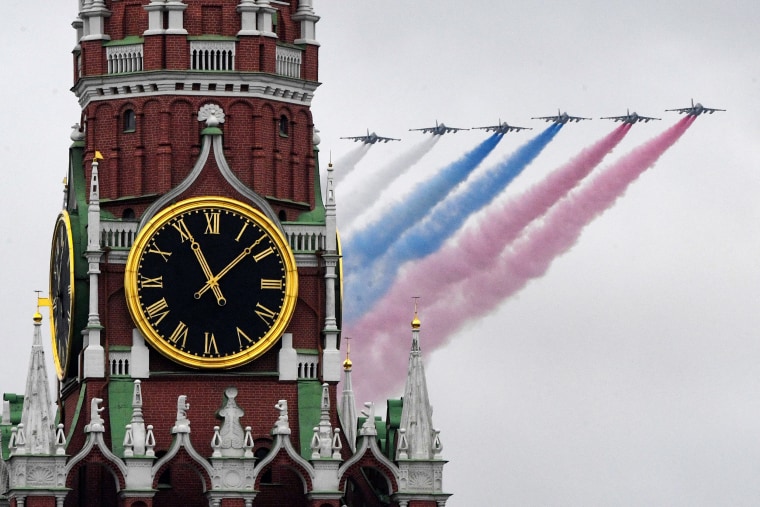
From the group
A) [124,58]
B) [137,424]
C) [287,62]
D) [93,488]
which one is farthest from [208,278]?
[287,62]

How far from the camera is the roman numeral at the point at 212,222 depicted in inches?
4961

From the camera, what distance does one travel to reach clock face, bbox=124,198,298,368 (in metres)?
126

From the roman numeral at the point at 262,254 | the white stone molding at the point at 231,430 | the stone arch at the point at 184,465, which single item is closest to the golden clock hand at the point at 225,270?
the roman numeral at the point at 262,254

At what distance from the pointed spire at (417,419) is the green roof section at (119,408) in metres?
7.87

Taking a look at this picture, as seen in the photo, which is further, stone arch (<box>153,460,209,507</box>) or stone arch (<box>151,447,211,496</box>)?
stone arch (<box>153,460,209,507</box>)

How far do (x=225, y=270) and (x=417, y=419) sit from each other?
7.01m

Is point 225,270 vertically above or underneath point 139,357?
above

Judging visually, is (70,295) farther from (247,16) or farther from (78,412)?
(247,16)

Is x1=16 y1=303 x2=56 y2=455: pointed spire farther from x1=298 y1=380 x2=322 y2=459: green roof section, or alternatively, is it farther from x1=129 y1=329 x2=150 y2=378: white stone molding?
x1=298 y1=380 x2=322 y2=459: green roof section

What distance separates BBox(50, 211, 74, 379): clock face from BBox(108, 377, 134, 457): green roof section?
2.16 m

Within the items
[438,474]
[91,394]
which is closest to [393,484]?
[438,474]

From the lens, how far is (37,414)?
4870 inches

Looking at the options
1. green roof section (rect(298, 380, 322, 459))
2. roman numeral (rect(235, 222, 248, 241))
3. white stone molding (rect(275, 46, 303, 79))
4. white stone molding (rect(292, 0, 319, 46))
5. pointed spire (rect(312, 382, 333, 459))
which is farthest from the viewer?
white stone molding (rect(292, 0, 319, 46))

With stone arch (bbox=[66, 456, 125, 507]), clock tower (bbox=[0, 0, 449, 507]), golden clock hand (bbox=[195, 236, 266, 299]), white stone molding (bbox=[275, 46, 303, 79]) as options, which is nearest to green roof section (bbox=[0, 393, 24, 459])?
clock tower (bbox=[0, 0, 449, 507])
